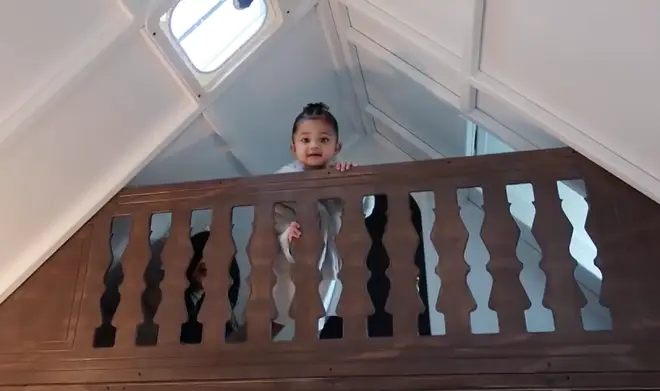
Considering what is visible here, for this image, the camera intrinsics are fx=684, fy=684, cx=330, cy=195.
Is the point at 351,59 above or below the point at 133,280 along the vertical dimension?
above

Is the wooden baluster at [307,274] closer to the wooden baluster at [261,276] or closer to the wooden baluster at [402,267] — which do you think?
the wooden baluster at [261,276]

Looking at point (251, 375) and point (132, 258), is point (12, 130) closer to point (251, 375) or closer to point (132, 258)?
point (132, 258)

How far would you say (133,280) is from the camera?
66.1 inches

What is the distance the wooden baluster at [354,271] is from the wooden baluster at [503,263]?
0.88ft

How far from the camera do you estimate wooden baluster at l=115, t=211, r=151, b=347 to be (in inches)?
63.6

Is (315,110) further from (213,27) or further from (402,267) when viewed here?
(402,267)

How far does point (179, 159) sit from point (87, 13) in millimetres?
600

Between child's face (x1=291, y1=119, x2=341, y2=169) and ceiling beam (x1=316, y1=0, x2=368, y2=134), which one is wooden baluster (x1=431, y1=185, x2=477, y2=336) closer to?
child's face (x1=291, y1=119, x2=341, y2=169)

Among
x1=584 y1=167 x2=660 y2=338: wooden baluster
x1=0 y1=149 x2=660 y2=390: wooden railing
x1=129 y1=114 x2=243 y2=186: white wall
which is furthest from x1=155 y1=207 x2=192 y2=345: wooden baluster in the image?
x1=584 y1=167 x2=660 y2=338: wooden baluster

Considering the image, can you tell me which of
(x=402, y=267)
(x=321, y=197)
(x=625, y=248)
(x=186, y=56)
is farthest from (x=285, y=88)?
(x=625, y=248)

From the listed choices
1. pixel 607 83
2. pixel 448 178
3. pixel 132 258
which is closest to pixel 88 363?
pixel 132 258

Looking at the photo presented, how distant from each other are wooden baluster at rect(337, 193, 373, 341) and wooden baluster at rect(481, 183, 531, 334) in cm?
27

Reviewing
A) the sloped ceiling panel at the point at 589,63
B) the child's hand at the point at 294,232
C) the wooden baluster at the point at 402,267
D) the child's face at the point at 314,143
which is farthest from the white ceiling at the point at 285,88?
the child's hand at the point at 294,232

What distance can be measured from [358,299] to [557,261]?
1.42 ft
